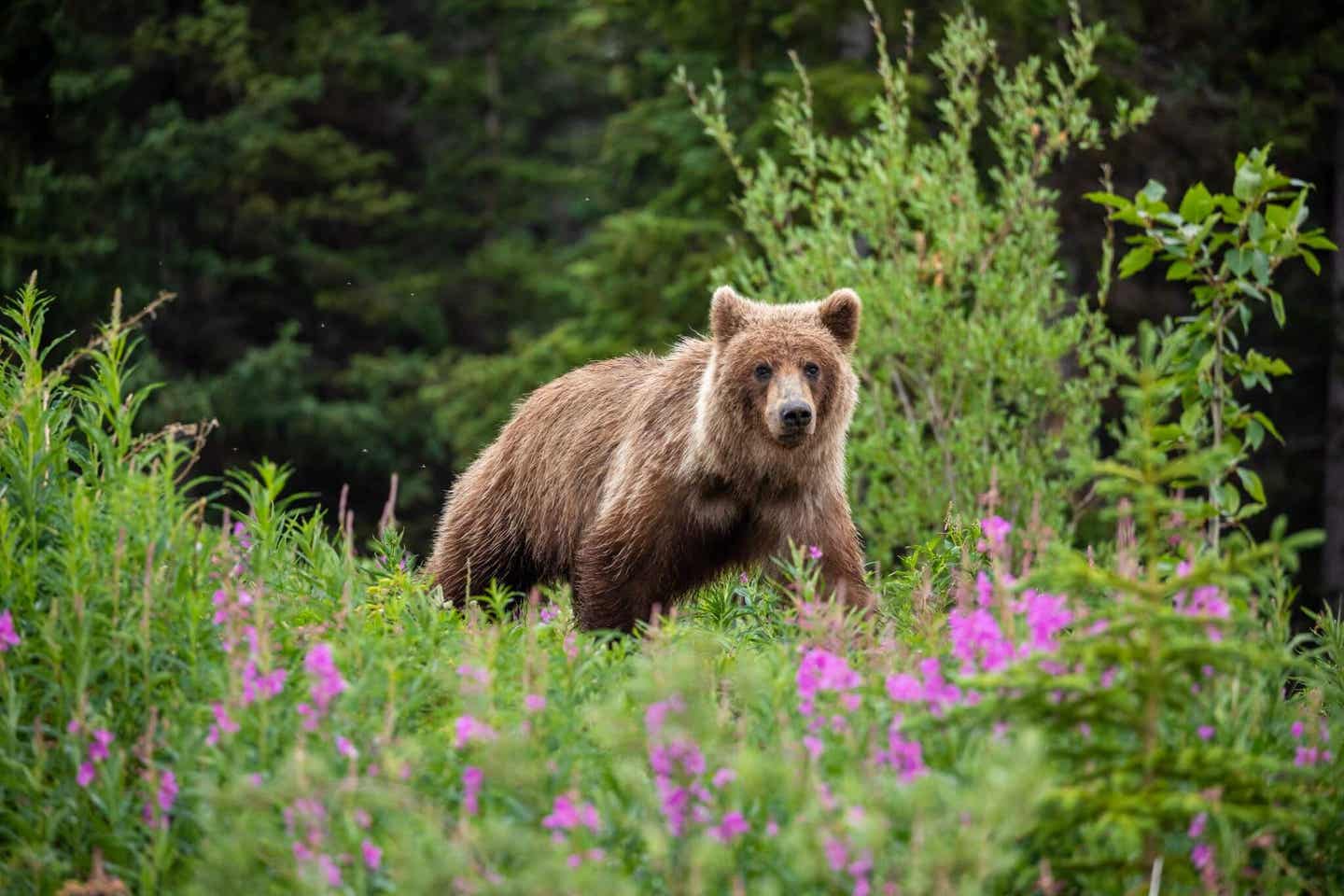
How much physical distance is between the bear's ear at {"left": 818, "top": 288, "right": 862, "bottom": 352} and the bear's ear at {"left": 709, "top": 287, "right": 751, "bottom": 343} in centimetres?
37

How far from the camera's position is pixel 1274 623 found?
4.69 meters

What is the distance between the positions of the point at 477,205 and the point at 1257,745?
22.1 m

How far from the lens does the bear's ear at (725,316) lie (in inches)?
279

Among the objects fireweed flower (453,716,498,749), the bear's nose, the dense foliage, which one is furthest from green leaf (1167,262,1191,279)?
fireweed flower (453,716,498,749)

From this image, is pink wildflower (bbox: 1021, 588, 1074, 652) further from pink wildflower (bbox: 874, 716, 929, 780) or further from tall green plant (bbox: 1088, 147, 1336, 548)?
tall green plant (bbox: 1088, 147, 1336, 548)

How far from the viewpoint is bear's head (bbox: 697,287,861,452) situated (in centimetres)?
667

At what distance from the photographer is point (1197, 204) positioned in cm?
573

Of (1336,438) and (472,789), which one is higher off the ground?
(472,789)

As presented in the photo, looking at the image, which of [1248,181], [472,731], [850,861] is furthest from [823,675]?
[1248,181]

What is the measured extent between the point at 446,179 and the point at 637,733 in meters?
21.4

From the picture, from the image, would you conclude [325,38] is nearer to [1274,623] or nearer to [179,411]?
[179,411]

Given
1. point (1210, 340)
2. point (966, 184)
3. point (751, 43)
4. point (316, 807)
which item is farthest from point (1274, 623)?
point (751, 43)

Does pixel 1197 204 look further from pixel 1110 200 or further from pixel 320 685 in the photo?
pixel 320 685

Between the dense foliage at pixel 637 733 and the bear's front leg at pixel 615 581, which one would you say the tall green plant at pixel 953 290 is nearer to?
the bear's front leg at pixel 615 581
